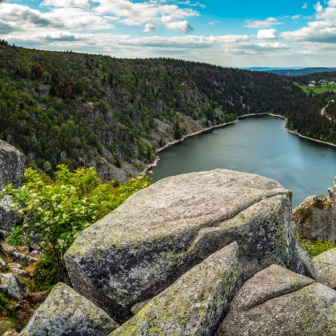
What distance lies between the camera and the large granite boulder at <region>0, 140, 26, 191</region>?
2200 centimetres

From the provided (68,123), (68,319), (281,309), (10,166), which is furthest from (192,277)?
(68,123)

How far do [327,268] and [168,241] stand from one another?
11.9 m

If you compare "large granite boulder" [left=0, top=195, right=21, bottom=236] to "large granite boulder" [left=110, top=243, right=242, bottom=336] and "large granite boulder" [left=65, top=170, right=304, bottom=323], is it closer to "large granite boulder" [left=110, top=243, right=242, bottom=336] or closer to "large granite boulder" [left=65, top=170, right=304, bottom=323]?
"large granite boulder" [left=65, top=170, right=304, bottom=323]

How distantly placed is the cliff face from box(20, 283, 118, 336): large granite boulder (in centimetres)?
3803

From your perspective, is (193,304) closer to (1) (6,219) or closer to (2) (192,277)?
(2) (192,277)

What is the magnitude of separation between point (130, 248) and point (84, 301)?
2278 millimetres

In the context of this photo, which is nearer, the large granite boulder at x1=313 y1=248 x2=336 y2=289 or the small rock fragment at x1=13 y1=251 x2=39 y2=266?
the large granite boulder at x1=313 y1=248 x2=336 y2=289

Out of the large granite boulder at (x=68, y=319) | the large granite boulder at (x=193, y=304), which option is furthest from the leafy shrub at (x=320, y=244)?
the large granite boulder at (x=68, y=319)

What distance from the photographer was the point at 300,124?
655ft

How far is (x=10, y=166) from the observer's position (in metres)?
22.7

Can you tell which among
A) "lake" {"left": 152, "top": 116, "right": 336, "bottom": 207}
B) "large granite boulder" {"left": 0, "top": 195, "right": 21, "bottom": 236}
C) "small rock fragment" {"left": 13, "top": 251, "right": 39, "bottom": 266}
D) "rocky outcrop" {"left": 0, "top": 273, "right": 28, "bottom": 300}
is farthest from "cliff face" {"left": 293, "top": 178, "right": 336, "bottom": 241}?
"lake" {"left": 152, "top": 116, "right": 336, "bottom": 207}

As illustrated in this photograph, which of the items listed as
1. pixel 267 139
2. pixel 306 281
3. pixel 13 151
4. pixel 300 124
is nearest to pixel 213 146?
pixel 267 139

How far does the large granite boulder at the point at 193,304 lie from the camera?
8000 mm

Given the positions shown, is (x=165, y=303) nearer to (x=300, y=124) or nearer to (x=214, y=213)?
(x=214, y=213)
